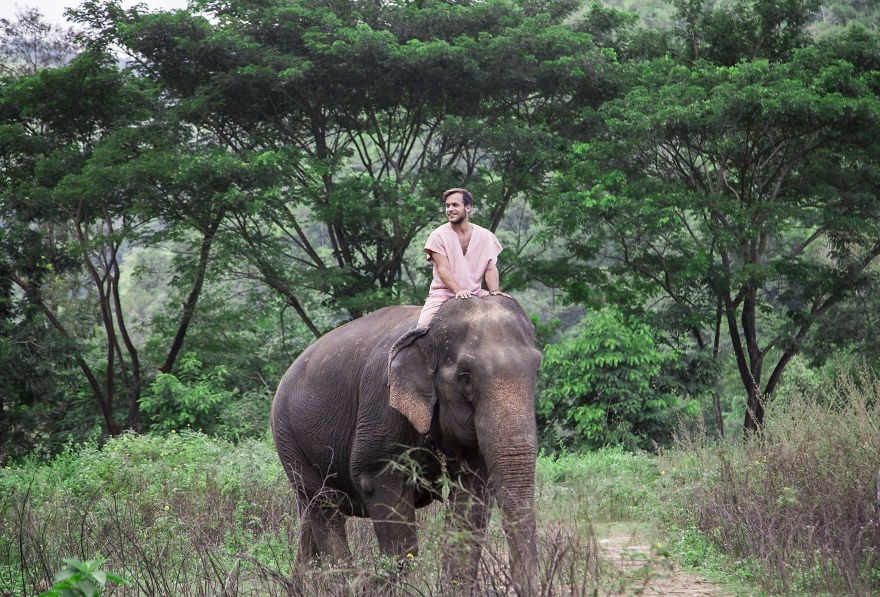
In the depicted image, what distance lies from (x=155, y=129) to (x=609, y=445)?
10.9 m

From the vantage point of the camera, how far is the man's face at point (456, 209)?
5871mm

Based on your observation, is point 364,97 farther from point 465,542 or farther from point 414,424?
point 465,542

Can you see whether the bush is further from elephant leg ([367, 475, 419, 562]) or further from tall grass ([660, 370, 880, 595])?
elephant leg ([367, 475, 419, 562])

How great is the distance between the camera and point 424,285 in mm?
19000

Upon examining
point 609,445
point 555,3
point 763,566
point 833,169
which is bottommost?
point 609,445

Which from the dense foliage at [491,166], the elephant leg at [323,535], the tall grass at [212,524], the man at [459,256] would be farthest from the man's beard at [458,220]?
the dense foliage at [491,166]

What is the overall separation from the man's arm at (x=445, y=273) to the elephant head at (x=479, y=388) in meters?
0.16

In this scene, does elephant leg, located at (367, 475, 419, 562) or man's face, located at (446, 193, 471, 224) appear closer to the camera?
elephant leg, located at (367, 475, 419, 562)

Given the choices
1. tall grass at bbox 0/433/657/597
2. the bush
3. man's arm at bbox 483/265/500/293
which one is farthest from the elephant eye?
the bush

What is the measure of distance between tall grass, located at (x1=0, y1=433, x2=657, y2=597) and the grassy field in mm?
30

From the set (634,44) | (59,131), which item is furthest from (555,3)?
(59,131)

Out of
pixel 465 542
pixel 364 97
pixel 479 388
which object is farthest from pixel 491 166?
pixel 465 542

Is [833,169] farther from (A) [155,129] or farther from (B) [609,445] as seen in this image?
(A) [155,129]

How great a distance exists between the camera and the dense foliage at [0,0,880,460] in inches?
704
